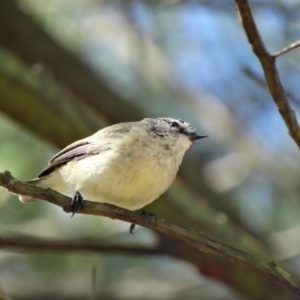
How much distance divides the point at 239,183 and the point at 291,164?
1.77 feet

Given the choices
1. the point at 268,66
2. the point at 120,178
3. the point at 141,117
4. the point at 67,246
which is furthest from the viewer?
the point at 141,117

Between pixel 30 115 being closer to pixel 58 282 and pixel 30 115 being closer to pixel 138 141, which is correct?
pixel 138 141

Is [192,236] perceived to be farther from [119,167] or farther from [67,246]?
[67,246]

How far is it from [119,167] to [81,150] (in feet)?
1.24

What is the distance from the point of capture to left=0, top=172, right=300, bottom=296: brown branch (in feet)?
8.40

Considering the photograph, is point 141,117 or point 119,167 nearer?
point 119,167

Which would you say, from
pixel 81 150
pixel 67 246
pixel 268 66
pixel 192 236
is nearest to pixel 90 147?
pixel 81 150

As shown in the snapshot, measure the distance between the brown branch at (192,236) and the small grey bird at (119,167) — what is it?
0.56 meters

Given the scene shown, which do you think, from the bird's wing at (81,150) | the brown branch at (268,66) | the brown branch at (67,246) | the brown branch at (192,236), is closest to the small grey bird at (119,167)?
the bird's wing at (81,150)

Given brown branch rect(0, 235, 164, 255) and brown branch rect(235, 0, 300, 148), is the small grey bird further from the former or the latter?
brown branch rect(235, 0, 300, 148)

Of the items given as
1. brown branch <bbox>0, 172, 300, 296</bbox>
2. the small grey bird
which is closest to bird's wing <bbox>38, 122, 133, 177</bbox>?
the small grey bird

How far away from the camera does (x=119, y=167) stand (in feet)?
11.8

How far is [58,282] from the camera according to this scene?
16.0ft

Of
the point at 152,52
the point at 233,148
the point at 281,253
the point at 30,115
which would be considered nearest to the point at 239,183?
the point at 233,148
